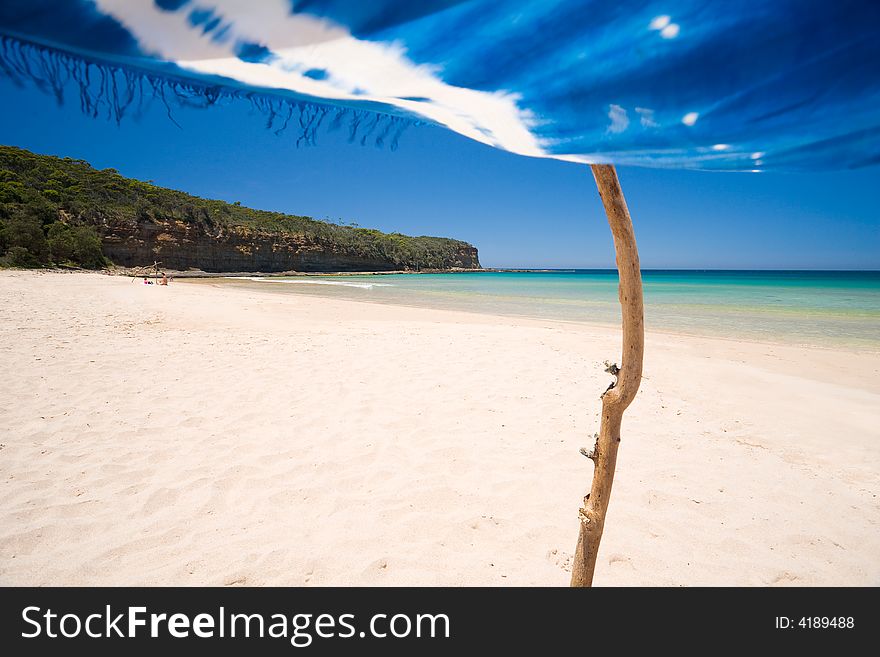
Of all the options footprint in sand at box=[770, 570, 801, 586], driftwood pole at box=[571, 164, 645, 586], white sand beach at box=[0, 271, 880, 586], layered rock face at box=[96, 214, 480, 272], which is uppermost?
layered rock face at box=[96, 214, 480, 272]

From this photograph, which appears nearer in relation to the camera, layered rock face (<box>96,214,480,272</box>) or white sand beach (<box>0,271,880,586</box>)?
white sand beach (<box>0,271,880,586</box>)

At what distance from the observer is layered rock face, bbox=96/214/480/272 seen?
39.9m

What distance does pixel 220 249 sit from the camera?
48938 mm

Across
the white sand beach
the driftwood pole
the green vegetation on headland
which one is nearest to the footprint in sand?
the white sand beach

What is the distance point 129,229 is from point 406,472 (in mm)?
48335

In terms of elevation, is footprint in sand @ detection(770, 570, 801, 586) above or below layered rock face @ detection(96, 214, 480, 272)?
below

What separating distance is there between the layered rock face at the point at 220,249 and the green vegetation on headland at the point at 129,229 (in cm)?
10

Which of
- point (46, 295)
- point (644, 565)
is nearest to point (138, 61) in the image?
point (644, 565)

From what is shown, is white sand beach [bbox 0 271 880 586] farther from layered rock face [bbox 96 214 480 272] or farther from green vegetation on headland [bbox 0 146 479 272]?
layered rock face [bbox 96 214 480 272]

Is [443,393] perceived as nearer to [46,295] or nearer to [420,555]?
[420,555]

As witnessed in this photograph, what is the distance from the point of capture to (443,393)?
5160 millimetres

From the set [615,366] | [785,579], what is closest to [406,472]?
[615,366]

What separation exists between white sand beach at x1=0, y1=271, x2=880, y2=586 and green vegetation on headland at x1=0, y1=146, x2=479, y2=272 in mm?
32749
